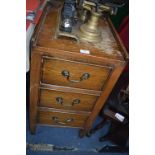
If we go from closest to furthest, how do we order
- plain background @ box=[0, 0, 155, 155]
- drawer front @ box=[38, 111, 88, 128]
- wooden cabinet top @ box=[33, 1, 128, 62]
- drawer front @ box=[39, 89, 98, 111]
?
1. plain background @ box=[0, 0, 155, 155]
2. wooden cabinet top @ box=[33, 1, 128, 62]
3. drawer front @ box=[39, 89, 98, 111]
4. drawer front @ box=[38, 111, 88, 128]

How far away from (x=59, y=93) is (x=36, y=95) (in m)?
0.11

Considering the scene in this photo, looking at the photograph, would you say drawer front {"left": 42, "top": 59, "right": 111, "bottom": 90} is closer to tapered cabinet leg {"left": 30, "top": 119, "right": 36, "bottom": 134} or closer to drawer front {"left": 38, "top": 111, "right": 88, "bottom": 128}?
drawer front {"left": 38, "top": 111, "right": 88, "bottom": 128}

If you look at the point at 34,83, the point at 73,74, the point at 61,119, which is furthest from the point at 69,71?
the point at 61,119

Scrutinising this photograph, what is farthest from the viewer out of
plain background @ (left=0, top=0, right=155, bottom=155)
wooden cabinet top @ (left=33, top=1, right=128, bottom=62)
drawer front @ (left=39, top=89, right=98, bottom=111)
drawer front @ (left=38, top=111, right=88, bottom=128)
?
drawer front @ (left=38, top=111, right=88, bottom=128)

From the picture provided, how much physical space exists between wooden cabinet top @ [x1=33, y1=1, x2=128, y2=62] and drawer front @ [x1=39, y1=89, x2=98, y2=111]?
26 cm

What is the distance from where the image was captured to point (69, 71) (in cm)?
86

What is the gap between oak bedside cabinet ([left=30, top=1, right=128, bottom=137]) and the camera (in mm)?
800

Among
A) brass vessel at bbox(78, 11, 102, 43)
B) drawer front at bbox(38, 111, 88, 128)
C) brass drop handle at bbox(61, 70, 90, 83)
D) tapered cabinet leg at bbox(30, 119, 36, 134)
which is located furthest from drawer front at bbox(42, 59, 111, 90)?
tapered cabinet leg at bbox(30, 119, 36, 134)

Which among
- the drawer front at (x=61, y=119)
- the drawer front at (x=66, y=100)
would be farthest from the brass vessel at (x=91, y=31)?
the drawer front at (x=61, y=119)
